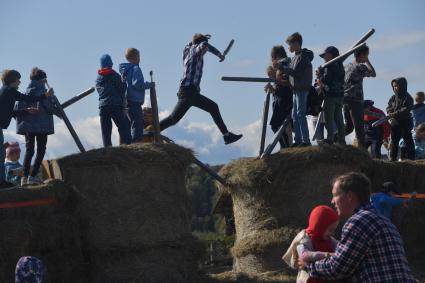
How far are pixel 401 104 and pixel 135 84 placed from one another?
14.9 feet

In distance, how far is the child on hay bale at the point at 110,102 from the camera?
1154cm

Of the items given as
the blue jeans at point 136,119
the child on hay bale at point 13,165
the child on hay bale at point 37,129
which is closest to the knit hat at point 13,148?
the child on hay bale at point 13,165

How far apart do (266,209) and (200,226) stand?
50252 mm

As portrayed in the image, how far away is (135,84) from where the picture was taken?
38.1ft

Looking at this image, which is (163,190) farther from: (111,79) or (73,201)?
(111,79)

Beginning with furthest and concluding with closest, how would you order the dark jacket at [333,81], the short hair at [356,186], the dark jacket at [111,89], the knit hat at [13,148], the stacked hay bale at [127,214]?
the knit hat at [13,148] → the dark jacket at [333,81] → the dark jacket at [111,89] → the stacked hay bale at [127,214] → the short hair at [356,186]

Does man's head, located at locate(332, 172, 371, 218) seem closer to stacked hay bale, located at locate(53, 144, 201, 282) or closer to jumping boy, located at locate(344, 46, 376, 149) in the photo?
stacked hay bale, located at locate(53, 144, 201, 282)

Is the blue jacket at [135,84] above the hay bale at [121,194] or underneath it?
above

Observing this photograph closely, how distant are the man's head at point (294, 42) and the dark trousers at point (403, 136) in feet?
8.50

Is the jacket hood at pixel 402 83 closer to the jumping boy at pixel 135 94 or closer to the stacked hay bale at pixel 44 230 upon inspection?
the jumping boy at pixel 135 94

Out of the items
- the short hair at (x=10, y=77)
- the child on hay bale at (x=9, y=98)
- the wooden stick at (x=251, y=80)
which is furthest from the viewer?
the wooden stick at (x=251, y=80)

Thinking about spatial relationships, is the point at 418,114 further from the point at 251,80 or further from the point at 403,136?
the point at 251,80

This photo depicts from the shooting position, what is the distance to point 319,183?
11.4 metres

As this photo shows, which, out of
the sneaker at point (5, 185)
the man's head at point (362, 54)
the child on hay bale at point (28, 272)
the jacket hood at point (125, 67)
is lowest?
the child on hay bale at point (28, 272)
